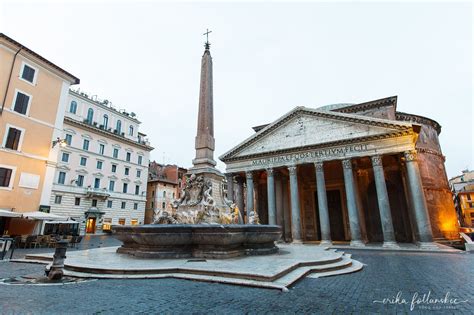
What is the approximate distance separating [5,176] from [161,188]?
2546 cm

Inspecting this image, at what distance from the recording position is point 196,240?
24.1ft

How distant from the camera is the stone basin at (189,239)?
23.2 feet

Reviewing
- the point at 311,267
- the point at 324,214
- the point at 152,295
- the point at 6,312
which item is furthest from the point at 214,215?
the point at 324,214

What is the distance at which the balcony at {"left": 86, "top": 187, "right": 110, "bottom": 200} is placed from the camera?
27312mm

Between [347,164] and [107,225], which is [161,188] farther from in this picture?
[347,164]

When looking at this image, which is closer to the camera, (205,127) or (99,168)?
(205,127)

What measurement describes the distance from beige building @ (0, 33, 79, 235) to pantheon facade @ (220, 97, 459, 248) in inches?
556

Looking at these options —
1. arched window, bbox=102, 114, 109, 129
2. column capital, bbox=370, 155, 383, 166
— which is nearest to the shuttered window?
arched window, bbox=102, 114, 109, 129

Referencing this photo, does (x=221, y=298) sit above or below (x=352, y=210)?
below

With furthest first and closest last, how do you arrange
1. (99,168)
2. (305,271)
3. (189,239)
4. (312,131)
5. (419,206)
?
(99,168)
(312,131)
(419,206)
(189,239)
(305,271)

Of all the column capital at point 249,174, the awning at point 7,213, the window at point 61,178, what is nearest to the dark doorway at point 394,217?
the column capital at point 249,174

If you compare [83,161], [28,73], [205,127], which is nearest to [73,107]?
[83,161]

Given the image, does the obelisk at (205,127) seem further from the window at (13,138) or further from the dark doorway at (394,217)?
the dark doorway at (394,217)

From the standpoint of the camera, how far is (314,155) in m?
20.2
